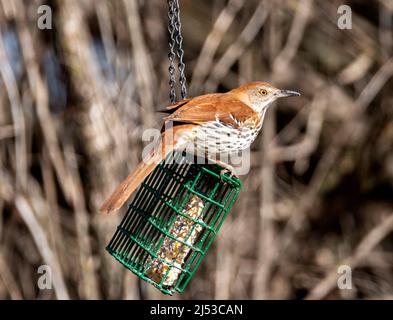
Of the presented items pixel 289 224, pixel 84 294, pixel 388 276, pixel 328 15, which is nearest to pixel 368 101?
pixel 328 15

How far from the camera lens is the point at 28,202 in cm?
646

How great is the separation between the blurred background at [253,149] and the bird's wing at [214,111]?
1.40m

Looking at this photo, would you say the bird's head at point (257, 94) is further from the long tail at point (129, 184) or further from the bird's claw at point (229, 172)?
the long tail at point (129, 184)

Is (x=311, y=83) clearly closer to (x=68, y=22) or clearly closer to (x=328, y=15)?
(x=328, y=15)

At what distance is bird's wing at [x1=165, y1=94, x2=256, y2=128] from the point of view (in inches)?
172

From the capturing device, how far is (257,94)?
5.06 metres

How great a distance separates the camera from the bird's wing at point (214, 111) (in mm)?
4359

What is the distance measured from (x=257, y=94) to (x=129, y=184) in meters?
1.53
